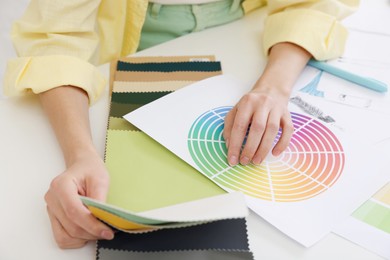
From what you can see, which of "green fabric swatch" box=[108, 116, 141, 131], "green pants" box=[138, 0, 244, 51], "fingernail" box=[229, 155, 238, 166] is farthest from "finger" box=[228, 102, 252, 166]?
"green pants" box=[138, 0, 244, 51]

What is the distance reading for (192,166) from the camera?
22.8 inches

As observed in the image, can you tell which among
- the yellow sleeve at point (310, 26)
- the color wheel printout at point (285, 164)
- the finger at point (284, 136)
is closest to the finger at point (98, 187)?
the color wheel printout at point (285, 164)

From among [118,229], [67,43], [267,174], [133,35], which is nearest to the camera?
[118,229]

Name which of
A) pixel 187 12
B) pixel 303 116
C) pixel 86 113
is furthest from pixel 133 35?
pixel 303 116

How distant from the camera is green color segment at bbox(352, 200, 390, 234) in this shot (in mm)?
521

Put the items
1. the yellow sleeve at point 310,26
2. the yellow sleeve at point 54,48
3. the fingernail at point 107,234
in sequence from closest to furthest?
the fingernail at point 107,234 < the yellow sleeve at point 54,48 < the yellow sleeve at point 310,26

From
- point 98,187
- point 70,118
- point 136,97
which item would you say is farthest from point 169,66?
point 98,187

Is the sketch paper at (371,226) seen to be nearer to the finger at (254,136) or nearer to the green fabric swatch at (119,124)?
the finger at (254,136)

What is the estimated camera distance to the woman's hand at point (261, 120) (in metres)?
0.59

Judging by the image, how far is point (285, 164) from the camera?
593 mm

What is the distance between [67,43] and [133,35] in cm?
17

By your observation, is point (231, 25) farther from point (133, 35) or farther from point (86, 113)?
point (86, 113)

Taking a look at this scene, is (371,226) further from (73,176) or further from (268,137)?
(73,176)

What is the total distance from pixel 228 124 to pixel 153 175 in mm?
130
